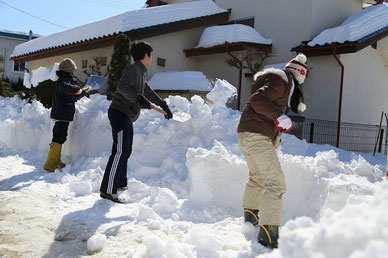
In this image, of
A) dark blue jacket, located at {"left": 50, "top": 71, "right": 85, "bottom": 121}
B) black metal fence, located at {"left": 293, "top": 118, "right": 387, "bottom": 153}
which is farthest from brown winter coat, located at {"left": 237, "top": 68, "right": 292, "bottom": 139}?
black metal fence, located at {"left": 293, "top": 118, "right": 387, "bottom": 153}

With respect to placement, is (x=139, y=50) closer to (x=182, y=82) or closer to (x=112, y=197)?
(x=112, y=197)

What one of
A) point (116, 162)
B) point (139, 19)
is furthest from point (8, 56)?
point (116, 162)

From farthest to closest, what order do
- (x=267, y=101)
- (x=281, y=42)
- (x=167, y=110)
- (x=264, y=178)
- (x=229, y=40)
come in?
(x=281, y=42), (x=229, y=40), (x=167, y=110), (x=264, y=178), (x=267, y=101)

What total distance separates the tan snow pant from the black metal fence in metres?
7.10

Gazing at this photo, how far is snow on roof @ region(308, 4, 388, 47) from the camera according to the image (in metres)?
11.2

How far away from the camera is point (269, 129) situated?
3305mm

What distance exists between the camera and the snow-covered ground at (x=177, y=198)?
1.61m

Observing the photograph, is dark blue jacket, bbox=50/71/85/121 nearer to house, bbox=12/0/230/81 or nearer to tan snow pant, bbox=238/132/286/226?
tan snow pant, bbox=238/132/286/226

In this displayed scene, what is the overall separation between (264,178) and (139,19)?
1082 cm

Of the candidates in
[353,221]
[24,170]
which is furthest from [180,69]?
[353,221]

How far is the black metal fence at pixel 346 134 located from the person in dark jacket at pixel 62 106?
6457 millimetres

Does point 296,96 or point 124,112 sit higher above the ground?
point 296,96

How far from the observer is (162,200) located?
3994 mm

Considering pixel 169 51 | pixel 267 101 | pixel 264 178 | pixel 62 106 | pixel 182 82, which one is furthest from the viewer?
pixel 169 51
